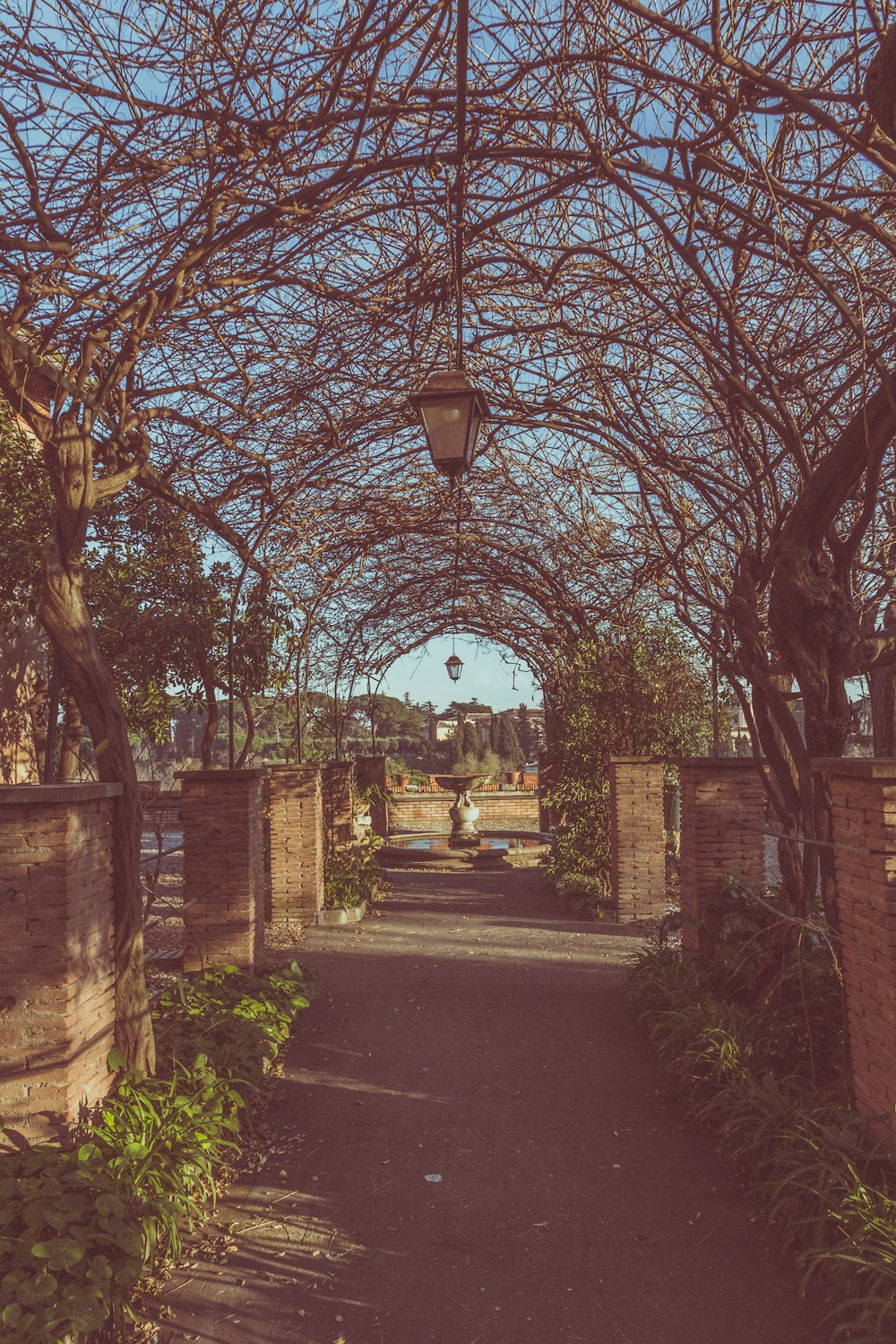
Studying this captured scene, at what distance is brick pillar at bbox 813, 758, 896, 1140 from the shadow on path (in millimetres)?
752

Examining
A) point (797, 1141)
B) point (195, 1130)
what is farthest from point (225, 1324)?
point (797, 1141)

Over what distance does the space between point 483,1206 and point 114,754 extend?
2530 millimetres

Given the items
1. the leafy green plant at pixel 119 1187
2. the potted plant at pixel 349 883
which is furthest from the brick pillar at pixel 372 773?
the leafy green plant at pixel 119 1187

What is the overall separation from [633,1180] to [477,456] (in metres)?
6.47

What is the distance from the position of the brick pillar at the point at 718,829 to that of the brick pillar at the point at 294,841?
4.47 meters

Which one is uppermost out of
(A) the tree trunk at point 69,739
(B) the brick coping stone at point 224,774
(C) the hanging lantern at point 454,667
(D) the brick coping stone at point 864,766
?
(C) the hanging lantern at point 454,667

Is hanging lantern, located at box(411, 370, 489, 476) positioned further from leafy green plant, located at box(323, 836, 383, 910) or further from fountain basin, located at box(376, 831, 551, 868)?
fountain basin, located at box(376, 831, 551, 868)

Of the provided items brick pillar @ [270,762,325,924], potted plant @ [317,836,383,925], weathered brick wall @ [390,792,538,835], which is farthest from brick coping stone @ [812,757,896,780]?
weathered brick wall @ [390,792,538,835]

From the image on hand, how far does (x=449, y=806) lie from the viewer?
24.5m

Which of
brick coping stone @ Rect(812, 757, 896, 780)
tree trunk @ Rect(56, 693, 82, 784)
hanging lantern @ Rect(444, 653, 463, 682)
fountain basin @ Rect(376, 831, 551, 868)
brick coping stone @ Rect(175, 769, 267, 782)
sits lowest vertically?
fountain basin @ Rect(376, 831, 551, 868)

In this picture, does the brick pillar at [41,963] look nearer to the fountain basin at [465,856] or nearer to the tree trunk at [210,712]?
the tree trunk at [210,712]

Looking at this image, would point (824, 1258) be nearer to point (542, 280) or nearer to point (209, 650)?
point (542, 280)

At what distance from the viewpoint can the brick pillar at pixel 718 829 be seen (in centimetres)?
652

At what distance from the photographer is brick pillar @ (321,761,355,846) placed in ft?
39.5
